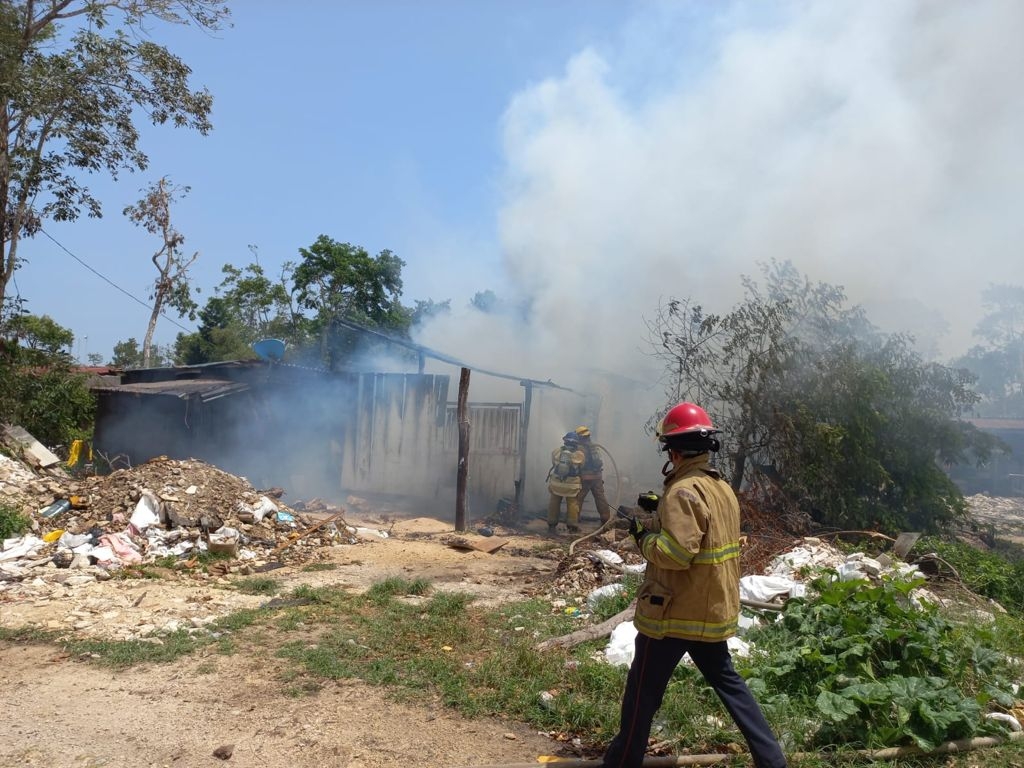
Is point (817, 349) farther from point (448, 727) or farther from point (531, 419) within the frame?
point (448, 727)

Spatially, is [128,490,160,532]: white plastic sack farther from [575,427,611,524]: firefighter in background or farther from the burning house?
[575,427,611,524]: firefighter in background

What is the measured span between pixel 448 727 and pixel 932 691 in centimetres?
264

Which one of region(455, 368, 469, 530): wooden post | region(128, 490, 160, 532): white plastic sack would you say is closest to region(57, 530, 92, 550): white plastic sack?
region(128, 490, 160, 532): white plastic sack

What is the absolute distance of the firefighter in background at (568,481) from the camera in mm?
12503

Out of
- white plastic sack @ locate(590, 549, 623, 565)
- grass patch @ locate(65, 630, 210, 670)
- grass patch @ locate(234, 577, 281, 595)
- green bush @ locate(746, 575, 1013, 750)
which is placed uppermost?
green bush @ locate(746, 575, 1013, 750)

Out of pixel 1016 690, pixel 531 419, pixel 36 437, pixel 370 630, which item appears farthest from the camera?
pixel 531 419

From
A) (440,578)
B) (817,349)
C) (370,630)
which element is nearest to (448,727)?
(370,630)

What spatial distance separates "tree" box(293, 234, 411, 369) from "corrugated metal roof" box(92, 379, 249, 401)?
12326mm

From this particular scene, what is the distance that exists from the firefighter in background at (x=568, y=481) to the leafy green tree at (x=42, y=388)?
876cm

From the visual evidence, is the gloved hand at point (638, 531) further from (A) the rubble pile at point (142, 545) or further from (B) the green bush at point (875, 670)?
(A) the rubble pile at point (142, 545)

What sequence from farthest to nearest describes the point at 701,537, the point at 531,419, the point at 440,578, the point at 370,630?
the point at 531,419 → the point at 440,578 → the point at 370,630 → the point at 701,537

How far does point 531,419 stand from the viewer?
1695 cm

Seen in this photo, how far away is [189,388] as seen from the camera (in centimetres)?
1396

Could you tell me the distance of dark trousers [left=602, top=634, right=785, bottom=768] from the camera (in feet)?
11.2
